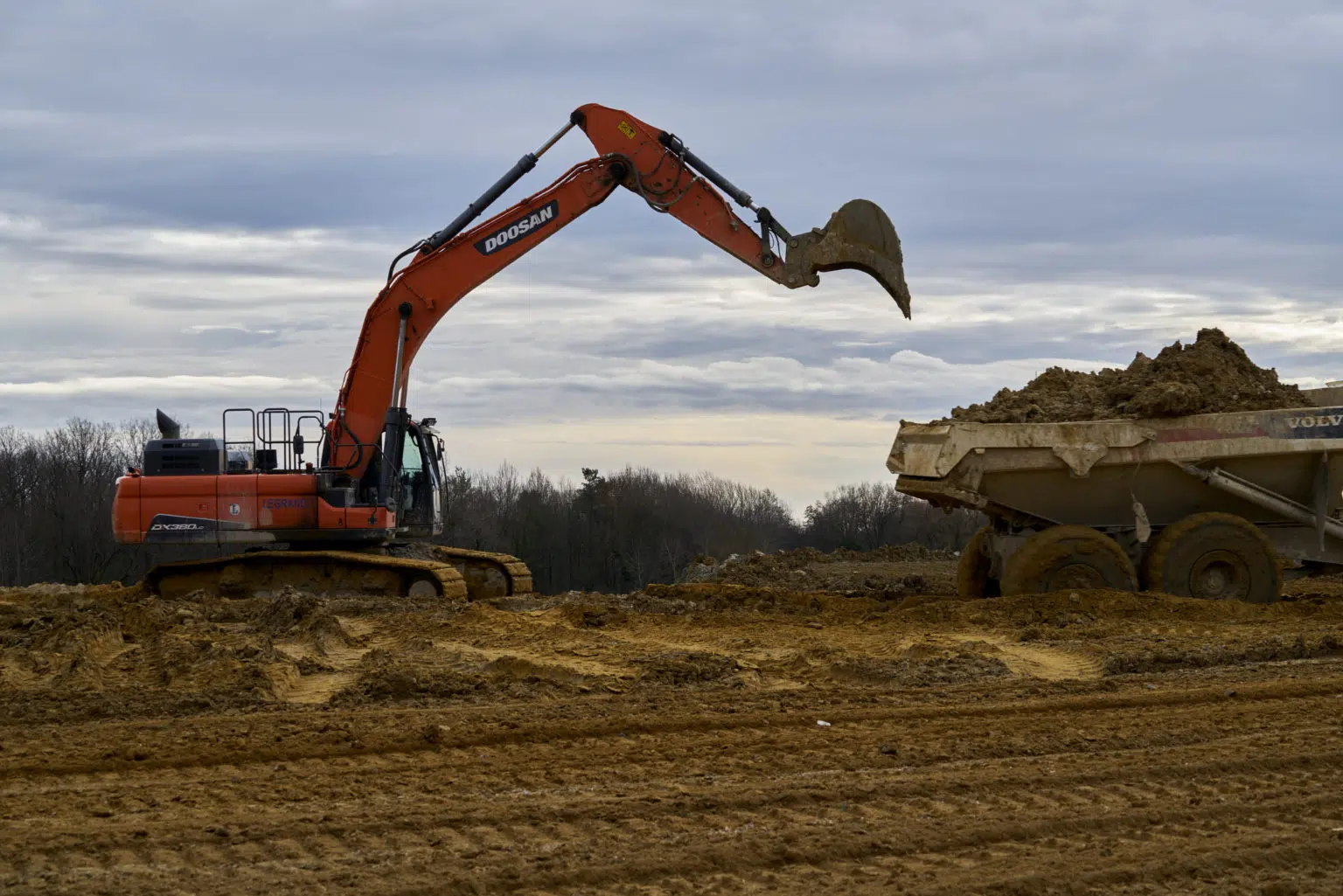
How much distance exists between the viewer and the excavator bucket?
46.8 feet

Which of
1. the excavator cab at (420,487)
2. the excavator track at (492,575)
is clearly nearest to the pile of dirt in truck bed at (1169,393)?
the excavator track at (492,575)

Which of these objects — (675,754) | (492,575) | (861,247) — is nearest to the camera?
(675,754)

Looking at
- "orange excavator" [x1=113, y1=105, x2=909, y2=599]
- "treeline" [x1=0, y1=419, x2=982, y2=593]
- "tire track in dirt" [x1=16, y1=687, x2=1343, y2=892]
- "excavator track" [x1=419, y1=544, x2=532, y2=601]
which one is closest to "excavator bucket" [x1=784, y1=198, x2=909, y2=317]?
"orange excavator" [x1=113, y1=105, x2=909, y2=599]

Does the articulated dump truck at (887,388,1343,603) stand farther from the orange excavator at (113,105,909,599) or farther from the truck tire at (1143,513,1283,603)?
the orange excavator at (113,105,909,599)

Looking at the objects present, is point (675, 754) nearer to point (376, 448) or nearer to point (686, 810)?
point (686, 810)

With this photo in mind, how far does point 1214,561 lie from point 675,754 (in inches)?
330

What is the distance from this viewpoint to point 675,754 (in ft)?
24.8

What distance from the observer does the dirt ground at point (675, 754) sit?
562 cm

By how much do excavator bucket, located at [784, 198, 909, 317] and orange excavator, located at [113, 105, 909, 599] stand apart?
1.24 feet

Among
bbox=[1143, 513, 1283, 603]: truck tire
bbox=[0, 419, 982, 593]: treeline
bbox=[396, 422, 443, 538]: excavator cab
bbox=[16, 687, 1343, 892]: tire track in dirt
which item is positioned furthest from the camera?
bbox=[0, 419, 982, 593]: treeline

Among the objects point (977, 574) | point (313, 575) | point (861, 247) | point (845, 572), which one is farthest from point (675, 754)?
point (845, 572)

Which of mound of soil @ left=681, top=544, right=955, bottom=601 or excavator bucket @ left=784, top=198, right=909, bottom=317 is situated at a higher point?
excavator bucket @ left=784, top=198, right=909, bottom=317

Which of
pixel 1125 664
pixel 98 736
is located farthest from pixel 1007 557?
pixel 98 736

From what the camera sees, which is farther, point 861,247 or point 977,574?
point 977,574
